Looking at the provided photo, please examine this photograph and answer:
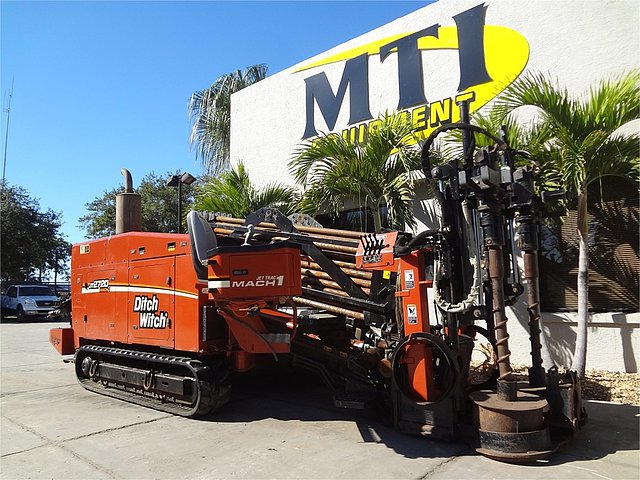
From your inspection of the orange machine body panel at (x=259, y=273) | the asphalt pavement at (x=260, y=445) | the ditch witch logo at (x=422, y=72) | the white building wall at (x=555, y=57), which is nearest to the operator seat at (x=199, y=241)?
→ the orange machine body panel at (x=259, y=273)

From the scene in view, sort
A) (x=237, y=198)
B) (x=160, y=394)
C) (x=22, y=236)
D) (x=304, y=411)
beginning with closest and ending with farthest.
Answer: (x=304, y=411) → (x=160, y=394) → (x=237, y=198) → (x=22, y=236)

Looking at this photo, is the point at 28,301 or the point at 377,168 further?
the point at 28,301

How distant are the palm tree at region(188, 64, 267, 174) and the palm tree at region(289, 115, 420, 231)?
11304 millimetres

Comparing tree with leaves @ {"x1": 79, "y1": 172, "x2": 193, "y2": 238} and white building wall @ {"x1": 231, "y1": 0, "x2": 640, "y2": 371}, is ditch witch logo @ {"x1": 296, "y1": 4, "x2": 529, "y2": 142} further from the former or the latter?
tree with leaves @ {"x1": 79, "y1": 172, "x2": 193, "y2": 238}

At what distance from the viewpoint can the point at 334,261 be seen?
657 cm

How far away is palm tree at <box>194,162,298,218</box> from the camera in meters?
10.8

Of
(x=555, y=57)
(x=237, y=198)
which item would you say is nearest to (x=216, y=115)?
(x=237, y=198)

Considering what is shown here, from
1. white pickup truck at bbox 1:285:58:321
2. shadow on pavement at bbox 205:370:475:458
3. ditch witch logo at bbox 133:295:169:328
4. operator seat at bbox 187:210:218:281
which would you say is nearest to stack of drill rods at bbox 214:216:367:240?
operator seat at bbox 187:210:218:281

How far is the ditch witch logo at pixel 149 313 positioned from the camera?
6545mm

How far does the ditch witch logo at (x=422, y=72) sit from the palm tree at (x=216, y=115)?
781cm

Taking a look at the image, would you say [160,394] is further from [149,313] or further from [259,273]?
[259,273]

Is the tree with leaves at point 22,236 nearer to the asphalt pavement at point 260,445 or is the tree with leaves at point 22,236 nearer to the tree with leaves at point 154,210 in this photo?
the tree with leaves at point 154,210

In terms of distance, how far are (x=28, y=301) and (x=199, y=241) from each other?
21450 millimetres

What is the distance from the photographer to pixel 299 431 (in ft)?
17.9
